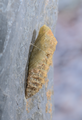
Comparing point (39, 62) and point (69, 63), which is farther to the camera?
point (69, 63)

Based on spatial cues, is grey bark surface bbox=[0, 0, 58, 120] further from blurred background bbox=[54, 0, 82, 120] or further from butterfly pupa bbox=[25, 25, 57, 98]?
blurred background bbox=[54, 0, 82, 120]

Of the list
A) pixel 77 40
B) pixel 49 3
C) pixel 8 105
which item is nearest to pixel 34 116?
pixel 8 105

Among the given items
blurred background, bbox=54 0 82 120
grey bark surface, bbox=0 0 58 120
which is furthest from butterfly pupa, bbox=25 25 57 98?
blurred background, bbox=54 0 82 120

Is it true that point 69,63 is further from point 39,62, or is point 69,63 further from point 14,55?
point 14,55

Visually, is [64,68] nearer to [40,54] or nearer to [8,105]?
[40,54]

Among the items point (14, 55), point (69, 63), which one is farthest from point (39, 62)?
point (69, 63)
